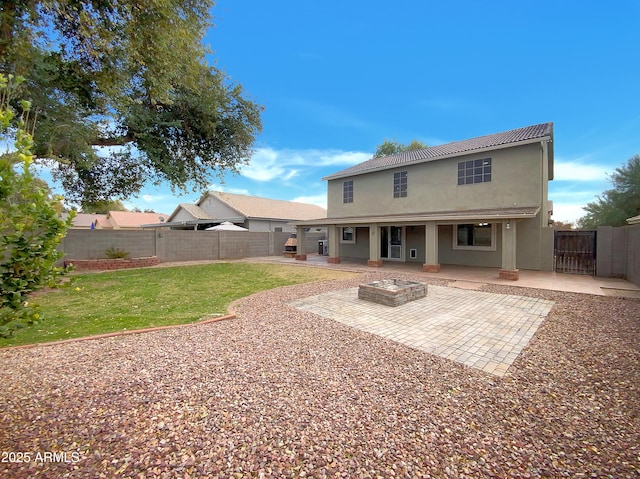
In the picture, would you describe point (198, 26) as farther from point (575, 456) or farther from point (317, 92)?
point (317, 92)

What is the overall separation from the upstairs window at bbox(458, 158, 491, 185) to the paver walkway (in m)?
7.35

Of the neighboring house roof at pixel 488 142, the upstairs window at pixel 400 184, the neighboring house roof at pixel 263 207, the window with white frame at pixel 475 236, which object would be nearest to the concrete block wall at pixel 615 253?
the window with white frame at pixel 475 236

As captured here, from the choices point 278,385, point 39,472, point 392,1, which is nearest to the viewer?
point 39,472

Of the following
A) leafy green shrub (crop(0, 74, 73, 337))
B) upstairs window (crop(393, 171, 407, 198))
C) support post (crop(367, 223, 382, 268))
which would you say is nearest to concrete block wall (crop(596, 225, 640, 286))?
upstairs window (crop(393, 171, 407, 198))

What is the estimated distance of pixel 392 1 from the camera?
1012cm

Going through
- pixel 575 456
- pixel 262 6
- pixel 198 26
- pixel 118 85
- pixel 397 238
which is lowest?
pixel 575 456

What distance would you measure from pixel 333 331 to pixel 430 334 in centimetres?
174

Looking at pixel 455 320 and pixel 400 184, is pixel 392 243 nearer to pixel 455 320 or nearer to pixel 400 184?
pixel 400 184

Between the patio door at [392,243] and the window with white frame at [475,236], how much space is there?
9.57ft

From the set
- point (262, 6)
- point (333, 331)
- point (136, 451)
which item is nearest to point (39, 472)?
point (136, 451)

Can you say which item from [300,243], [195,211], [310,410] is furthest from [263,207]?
[310,410]

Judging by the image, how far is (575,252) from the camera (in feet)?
37.9

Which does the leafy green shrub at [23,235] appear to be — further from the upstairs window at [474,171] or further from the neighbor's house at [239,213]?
the neighbor's house at [239,213]

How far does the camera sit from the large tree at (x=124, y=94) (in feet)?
18.2
